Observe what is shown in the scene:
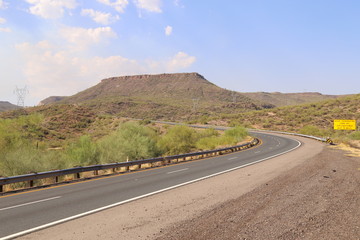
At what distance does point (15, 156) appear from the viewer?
1564cm

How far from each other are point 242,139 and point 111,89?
134046mm

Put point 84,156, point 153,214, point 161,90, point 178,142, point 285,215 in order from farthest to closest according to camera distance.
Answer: point 161,90 → point 178,142 → point 84,156 → point 153,214 → point 285,215

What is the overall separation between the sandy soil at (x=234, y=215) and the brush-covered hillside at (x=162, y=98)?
82.0 meters

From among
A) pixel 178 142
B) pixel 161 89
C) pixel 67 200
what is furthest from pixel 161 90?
pixel 67 200

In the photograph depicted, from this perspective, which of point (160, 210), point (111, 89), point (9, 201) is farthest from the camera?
point (111, 89)

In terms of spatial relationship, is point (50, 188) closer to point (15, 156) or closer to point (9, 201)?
point (9, 201)

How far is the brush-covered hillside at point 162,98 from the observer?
103 meters

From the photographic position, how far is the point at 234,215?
7148 mm

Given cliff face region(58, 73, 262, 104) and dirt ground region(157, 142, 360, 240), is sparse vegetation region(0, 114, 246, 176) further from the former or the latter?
cliff face region(58, 73, 262, 104)

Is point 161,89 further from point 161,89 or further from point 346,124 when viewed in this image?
point 346,124

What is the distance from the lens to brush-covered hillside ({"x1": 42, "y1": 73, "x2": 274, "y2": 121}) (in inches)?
4063

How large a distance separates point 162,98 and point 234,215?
423 ft

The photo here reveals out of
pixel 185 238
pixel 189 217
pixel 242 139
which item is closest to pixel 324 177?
pixel 189 217

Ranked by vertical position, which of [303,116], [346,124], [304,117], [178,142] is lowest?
[178,142]
